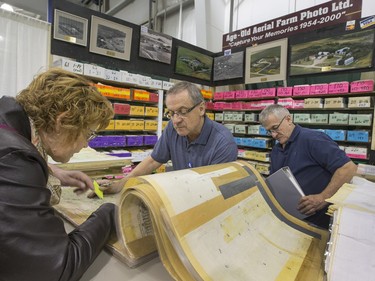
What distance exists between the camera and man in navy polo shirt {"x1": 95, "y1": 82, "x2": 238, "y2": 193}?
4.94ft

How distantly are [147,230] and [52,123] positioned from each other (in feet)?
1.46

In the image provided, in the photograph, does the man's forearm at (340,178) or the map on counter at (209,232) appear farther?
the man's forearm at (340,178)

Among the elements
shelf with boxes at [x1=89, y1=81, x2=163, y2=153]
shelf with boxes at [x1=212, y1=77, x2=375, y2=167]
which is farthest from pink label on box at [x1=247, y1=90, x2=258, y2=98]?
shelf with boxes at [x1=89, y1=81, x2=163, y2=153]

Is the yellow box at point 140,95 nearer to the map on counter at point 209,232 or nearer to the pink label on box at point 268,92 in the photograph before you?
the pink label on box at point 268,92

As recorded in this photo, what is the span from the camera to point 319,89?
11.3 ft

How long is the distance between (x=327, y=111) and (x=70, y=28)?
369cm

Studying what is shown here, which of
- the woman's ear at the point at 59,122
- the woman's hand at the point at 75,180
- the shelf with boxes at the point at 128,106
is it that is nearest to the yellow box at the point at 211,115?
the shelf with boxes at the point at 128,106

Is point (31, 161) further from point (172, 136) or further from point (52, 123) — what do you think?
point (172, 136)

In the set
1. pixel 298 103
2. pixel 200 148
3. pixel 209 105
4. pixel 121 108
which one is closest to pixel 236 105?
pixel 209 105

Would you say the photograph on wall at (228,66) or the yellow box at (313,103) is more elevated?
the photograph on wall at (228,66)

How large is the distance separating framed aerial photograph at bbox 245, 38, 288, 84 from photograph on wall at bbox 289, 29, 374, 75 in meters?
0.14

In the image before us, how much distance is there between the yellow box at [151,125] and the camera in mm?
3887

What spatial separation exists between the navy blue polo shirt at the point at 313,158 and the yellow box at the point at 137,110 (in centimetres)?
238

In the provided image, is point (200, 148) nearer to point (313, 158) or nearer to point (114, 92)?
point (313, 158)
